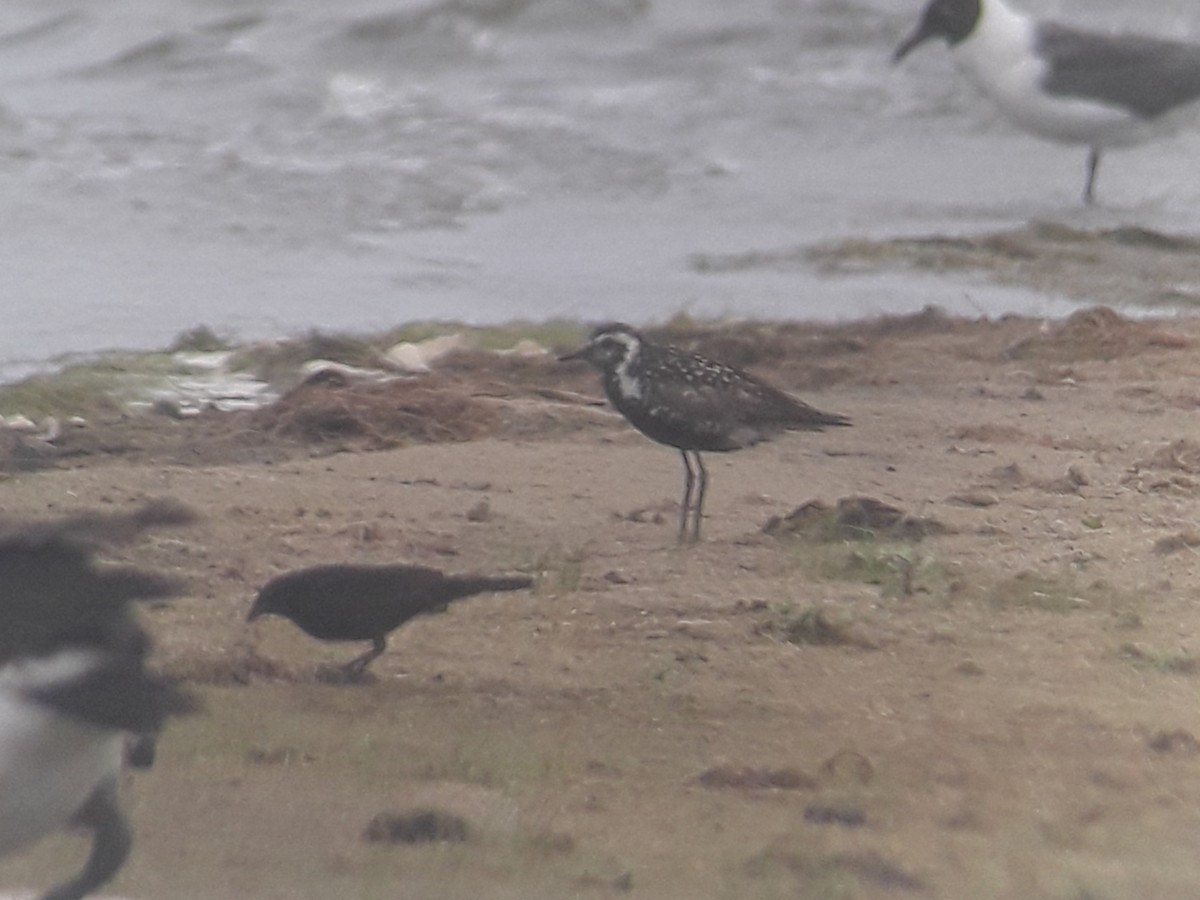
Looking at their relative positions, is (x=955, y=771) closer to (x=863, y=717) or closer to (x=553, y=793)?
(x=863, y=717)

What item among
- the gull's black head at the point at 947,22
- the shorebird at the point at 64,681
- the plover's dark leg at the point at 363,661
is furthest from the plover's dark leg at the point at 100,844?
the gull's black head at the point at 947,22

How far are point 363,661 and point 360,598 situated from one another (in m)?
0.14

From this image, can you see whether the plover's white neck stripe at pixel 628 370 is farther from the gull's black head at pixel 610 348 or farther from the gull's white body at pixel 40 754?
the gull's white body at pixel 40 754

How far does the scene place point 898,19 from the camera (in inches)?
712

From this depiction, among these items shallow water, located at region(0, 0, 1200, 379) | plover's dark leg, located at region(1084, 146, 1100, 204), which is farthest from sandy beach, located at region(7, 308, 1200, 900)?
plover's dark leg, located at region(1084, 146, 1100, 204)

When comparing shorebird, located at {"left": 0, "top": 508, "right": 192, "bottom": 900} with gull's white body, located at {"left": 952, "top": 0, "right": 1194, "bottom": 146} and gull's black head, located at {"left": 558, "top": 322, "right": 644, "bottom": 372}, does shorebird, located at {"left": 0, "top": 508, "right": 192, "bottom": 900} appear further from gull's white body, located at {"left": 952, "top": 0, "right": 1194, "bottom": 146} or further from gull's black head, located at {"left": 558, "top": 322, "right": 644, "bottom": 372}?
gull's white body, located at {"left": 952, "top": 0, "right": 1194, "bottom": 146}

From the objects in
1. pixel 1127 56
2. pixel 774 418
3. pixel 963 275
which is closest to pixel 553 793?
pixel 774 418

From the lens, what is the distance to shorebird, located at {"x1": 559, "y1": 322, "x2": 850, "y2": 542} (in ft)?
19.1

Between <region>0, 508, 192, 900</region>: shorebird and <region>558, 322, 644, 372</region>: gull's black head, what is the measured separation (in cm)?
259

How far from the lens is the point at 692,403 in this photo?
583cm

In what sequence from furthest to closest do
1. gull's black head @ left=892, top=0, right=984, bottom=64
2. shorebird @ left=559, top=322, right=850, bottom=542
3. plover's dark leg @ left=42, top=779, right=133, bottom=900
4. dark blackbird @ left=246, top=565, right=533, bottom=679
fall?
1. gull's black head @ left=892, top=0, right=984, bottom=64
2. shorebird @ left=559, top=322, right=850, bottom=542
3. dark blackbird @ left=246, top=565, right=533, bottom=679
4. plover's dark leg @ left=42, top=779, right=133, bottom=900

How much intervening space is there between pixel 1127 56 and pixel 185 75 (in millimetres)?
7023

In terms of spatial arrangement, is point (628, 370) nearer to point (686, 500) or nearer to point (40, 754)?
point (686, 500)

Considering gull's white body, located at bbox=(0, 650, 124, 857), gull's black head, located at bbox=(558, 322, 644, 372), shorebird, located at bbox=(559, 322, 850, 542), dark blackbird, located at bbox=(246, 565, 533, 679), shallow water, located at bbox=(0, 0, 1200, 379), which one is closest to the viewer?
gull's white body, located at bbox=(0, 650, 124, 857)
